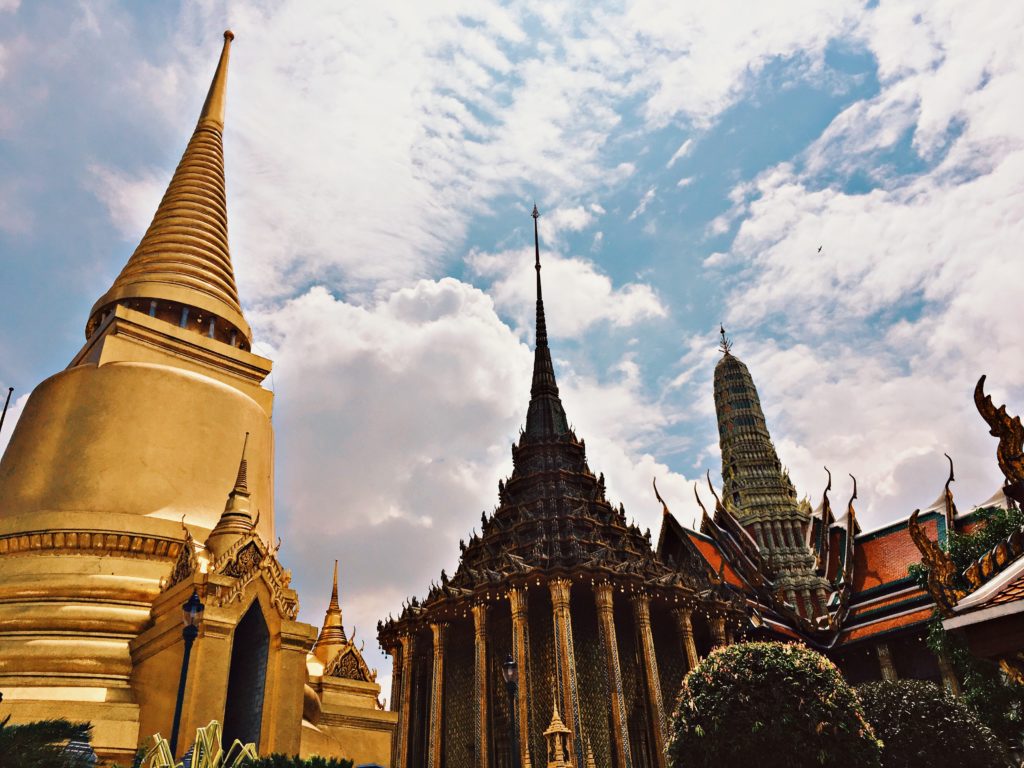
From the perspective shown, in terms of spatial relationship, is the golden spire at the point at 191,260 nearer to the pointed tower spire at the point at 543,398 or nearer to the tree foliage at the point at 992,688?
the pointed tower spire at the point at 543,398

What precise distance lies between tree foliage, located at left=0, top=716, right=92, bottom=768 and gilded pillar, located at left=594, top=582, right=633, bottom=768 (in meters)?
14.4

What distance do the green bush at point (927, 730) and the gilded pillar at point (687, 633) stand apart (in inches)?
315

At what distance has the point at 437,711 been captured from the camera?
67.8ft

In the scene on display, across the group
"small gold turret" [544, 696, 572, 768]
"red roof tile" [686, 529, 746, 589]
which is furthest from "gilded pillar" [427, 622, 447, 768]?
"red roof tile" [686, 529, 746, 589]

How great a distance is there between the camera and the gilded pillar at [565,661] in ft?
57.8

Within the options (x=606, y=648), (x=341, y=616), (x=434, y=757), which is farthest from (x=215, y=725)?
(x=434, y=757)

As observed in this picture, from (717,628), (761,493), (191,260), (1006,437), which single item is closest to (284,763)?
(1006,437)

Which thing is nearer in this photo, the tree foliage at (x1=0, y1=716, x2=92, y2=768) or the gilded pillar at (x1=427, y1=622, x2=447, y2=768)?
the tree foliage at (x1=0, y1=716, x2=92, y2=768)

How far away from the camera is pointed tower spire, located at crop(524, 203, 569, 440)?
26.6 m

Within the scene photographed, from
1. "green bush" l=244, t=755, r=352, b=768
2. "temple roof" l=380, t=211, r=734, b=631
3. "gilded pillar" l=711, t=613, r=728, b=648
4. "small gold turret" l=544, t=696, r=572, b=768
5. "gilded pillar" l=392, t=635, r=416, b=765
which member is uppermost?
"temple roof" l=380, t=211, r=734, b=631

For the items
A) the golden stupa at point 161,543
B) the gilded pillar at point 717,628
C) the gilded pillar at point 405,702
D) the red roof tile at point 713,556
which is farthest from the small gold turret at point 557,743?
the red roof tile at point 713,556

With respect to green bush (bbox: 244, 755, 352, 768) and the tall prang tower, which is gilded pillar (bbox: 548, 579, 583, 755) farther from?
the tall prang tower

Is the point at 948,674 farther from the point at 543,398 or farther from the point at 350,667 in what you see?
the point at 350,667

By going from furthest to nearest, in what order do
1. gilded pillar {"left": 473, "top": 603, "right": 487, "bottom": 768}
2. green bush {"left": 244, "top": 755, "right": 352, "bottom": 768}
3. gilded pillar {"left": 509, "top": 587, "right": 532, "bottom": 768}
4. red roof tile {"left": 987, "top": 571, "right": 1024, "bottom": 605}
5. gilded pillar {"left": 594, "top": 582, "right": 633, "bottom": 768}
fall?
1. gilded pillar {"left": 473, "top": 603, "right": 487, "bottom": 768}
2. gilded pillar {"left": 509, "top": 587, "right": 532, "bottom": 768}
3. gilded pillar {"left": 594, "top": 582, "right": 633, "bottom": 768}
4. red roof tile {"left": 987, "top": 571, "right": 1024, "bottom": 605}
5. green bush {"left": 244, "top": 755, "right": 352, "bottom": 768}
